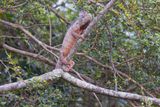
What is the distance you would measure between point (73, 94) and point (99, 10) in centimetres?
125

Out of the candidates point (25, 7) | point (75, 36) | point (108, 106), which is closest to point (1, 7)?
point (25, 7)

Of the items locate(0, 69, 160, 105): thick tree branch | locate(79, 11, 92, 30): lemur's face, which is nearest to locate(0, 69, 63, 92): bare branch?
locate(0, 69, 160, 105): thick tree branch

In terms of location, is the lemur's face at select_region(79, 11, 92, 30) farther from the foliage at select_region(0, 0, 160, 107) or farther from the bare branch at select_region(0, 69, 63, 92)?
the bare branch at select_region(0, 69, 63, 92)

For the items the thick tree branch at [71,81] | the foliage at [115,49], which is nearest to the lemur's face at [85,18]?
the foliage at [115,49]

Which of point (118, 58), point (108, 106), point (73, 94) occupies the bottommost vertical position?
point (108, 106)

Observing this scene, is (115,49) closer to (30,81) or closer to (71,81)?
(71,81)

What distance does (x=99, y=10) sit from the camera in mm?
2701

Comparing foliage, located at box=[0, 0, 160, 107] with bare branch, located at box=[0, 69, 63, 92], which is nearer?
bare branch, located at box=[0, 69, 63, 92]

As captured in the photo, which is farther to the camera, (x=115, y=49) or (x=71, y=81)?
(x=115, y=49)

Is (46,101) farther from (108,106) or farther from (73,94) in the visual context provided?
(108,106)

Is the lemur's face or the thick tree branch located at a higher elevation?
the lemur's face

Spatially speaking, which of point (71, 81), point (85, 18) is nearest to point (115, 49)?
point (85, 18)

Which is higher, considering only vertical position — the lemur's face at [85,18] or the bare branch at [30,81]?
the lemur's face at [85,18]

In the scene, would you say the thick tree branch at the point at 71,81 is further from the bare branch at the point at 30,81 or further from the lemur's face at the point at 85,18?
the lemur's face at the point at 85,18
